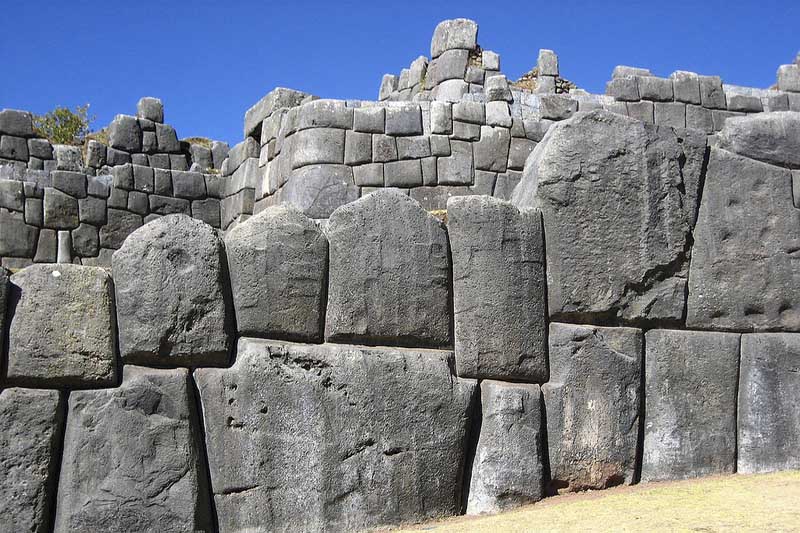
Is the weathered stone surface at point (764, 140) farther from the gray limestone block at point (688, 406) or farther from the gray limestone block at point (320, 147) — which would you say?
the gray limestone block at point (320, 147)

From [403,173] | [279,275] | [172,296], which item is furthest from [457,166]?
[172,296]

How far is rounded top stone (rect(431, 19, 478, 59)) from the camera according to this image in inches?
529

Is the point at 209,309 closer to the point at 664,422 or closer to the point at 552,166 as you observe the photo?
the point at 552,166

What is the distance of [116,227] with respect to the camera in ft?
46.1

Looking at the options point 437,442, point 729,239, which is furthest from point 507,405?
point 729,239

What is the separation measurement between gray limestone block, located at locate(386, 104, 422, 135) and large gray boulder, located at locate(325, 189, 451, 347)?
245 inches

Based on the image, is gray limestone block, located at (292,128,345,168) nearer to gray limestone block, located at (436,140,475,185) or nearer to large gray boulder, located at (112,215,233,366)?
gray limestone block, located at (436,140,475,185)

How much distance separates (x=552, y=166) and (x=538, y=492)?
1.89 meters

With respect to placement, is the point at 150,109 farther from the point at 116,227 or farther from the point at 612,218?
the point at 612,218

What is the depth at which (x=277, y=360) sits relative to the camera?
4.63m

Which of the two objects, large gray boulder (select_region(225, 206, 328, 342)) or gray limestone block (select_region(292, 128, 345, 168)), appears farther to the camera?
gray limestone block (select_region(292, 128, 345, 168))

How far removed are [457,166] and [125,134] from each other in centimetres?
648

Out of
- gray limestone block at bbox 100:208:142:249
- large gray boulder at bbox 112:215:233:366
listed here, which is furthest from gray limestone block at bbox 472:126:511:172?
large gray boulder at bbox 112:215:233:366

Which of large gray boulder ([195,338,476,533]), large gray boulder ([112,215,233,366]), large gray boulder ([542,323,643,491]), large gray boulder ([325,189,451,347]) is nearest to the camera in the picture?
large gray boulder ([112,215,233,366])
